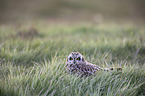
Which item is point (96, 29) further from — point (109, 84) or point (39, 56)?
A: point (109, 84)

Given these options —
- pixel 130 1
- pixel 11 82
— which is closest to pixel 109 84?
pixel 11 82

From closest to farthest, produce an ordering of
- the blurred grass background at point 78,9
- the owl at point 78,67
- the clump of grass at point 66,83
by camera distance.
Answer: the clump of grass at point 66,83
the owl at point 78,67
the blurred grass background at point 78,9

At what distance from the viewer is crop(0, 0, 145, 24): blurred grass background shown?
439 inches

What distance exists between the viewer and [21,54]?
2.78 meters

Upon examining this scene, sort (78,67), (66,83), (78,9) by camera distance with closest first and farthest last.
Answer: (66,83), (78,67), (78,9)

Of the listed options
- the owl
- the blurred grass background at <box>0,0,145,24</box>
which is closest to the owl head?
the owl

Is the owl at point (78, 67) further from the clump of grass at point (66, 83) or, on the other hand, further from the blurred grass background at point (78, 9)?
the blurred grass background at point (78, 9)

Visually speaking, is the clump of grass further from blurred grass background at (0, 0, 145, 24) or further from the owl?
blurred grass background at (0, 0, 145, 24)

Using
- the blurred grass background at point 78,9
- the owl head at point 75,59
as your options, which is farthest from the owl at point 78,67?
the blurred grass background at point 78,9

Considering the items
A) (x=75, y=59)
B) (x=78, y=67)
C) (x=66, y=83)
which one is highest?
(x=75, y=59)

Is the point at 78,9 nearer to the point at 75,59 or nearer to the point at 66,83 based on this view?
the point at 75,59

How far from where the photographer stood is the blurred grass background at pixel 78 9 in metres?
11.2

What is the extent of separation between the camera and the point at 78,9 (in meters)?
13.0

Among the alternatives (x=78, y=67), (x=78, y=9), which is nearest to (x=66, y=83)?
(x=78, y=67)
